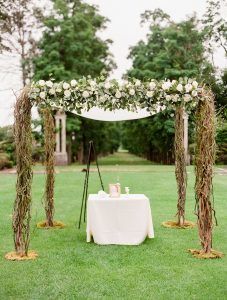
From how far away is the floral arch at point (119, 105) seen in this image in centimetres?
762

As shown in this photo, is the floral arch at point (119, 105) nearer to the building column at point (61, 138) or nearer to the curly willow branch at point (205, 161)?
the curly willow branch at point (205, 161)

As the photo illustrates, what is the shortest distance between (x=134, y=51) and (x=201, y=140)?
113 feet

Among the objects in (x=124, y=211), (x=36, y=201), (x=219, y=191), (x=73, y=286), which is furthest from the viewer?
(x=219, y=191)

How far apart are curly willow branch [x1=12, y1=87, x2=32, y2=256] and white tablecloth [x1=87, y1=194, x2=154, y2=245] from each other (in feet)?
4.96

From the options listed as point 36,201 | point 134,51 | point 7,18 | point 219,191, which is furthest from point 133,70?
point 36,201

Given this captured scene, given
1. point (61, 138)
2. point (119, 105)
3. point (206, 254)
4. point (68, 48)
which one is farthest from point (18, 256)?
point (68, 48)

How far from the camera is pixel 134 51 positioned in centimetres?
4094

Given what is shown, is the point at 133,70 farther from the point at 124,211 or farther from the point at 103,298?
the point at 103,298

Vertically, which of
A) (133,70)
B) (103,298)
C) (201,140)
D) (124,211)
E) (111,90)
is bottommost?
(103,298)

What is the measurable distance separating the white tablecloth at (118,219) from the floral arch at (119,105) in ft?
4.51

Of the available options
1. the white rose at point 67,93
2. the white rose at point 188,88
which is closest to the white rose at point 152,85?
the white rose at point 188,88

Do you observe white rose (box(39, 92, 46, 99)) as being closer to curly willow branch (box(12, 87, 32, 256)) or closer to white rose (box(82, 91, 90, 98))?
curly willow branch (box(12, 87, 32, 256))

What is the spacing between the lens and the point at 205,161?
770 cm

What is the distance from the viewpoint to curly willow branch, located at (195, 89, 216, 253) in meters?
7.66
